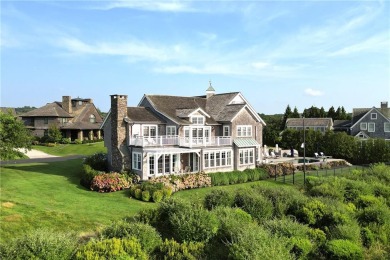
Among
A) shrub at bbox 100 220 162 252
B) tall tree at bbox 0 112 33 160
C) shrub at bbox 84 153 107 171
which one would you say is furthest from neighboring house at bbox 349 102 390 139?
shrub at bbox 100 220 162 252

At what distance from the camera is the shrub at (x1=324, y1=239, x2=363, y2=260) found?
13.8 metres

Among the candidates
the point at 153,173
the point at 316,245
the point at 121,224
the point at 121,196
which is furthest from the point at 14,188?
the point at 316,245

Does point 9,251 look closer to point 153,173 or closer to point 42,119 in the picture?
point 153,173

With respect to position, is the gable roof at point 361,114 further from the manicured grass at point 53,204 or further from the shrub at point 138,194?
the manicured grass at point 53,204

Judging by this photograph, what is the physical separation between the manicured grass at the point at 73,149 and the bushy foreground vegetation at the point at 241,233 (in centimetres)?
3529

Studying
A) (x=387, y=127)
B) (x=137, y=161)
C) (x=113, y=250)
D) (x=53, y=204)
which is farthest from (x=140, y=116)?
(x=387, y=127)

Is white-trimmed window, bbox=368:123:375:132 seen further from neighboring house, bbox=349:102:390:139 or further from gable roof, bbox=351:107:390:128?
gable roof, bbox=351:107:390:128

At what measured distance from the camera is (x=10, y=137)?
96.7ft

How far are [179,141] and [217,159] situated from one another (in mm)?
4994

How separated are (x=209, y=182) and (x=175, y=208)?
14.8 metres

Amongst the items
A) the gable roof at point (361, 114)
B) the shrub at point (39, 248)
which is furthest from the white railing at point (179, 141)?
the gable roof at point (361, 114)

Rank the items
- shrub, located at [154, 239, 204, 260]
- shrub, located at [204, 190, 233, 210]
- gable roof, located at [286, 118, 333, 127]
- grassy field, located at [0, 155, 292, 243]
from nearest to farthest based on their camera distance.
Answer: shrub, located at [154, 239, 204, 260] < grassy field, located at [0, 155, 292, 243] < shrub, located at [204, 190, 233, 210] < gable roof, located at [286, 118, 333, 127]

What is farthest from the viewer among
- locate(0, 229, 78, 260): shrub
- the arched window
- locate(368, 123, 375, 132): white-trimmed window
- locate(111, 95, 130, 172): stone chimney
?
the arched window

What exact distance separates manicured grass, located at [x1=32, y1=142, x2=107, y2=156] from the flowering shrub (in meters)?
22.9
